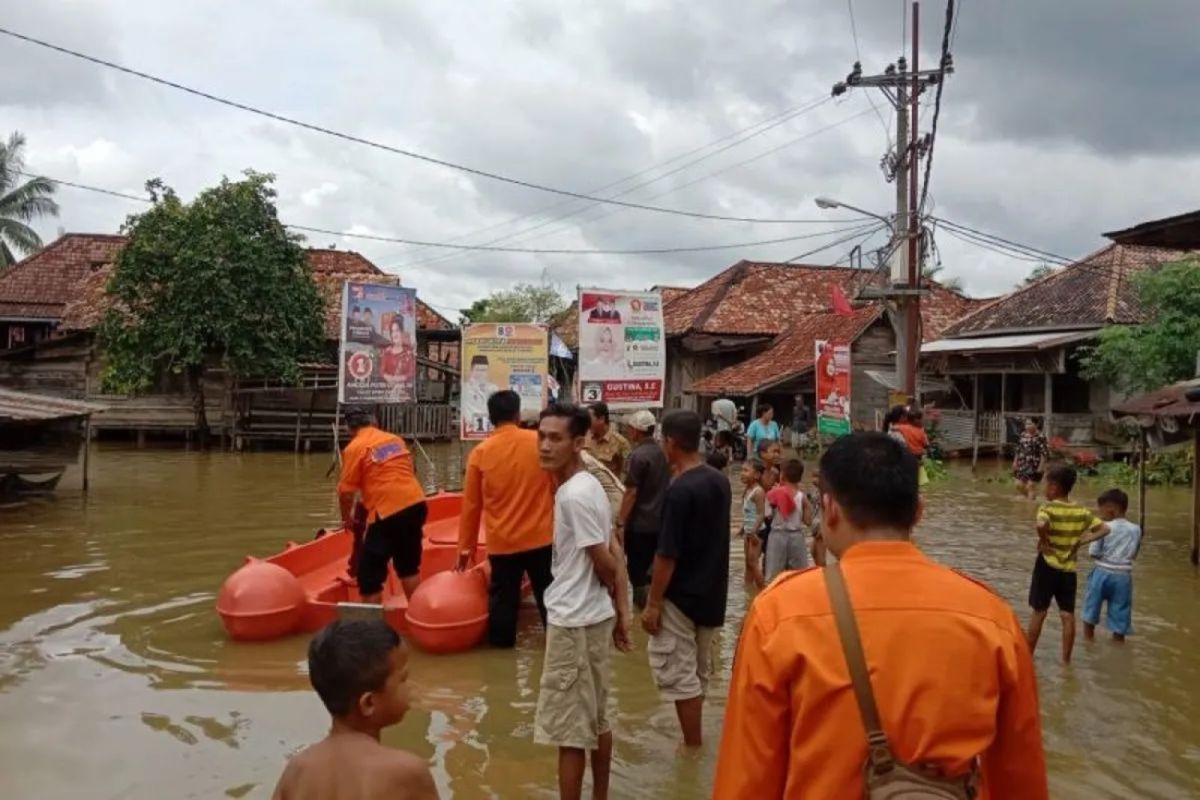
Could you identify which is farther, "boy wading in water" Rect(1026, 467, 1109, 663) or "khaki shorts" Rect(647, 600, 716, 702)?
"boy wading in water" Rect(1026, 467, 1109, 663)

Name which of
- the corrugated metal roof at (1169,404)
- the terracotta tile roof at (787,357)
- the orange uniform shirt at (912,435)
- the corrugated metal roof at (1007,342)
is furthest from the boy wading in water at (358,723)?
the terracotta tile roof at (787,357)

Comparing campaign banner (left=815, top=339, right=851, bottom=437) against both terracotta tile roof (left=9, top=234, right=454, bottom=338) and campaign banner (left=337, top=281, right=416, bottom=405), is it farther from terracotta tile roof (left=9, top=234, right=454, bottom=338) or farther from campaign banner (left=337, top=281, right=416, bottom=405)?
terracotta tile roof (left=9, top=234, right=454, bottom=338)

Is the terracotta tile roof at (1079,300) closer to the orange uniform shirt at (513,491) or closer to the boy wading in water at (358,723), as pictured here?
the orange uniform shirt at (513,491)

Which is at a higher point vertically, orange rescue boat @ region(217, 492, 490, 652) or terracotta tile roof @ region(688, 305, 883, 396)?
terracotta tile roof @ region(688, 305, 883, 396)

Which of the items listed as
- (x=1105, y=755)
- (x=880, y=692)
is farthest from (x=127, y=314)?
(x=880, y=692)

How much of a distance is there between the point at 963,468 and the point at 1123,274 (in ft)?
23.8

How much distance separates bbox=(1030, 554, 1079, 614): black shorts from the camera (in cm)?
682

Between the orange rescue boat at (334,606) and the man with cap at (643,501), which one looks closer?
the man with cap at (643,501)

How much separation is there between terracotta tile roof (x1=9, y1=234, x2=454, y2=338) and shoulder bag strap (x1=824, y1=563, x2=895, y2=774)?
90.9ft

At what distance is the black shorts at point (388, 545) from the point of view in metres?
7.27

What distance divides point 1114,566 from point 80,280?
34.5 metres

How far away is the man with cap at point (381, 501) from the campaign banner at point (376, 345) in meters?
7.22

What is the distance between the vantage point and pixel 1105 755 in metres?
5.31

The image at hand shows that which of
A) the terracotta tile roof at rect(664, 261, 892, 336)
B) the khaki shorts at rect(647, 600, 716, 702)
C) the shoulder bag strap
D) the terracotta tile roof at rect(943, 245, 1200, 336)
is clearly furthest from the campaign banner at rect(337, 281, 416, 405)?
the terracotta tile roof at rect(664, 261, 892, 336)
